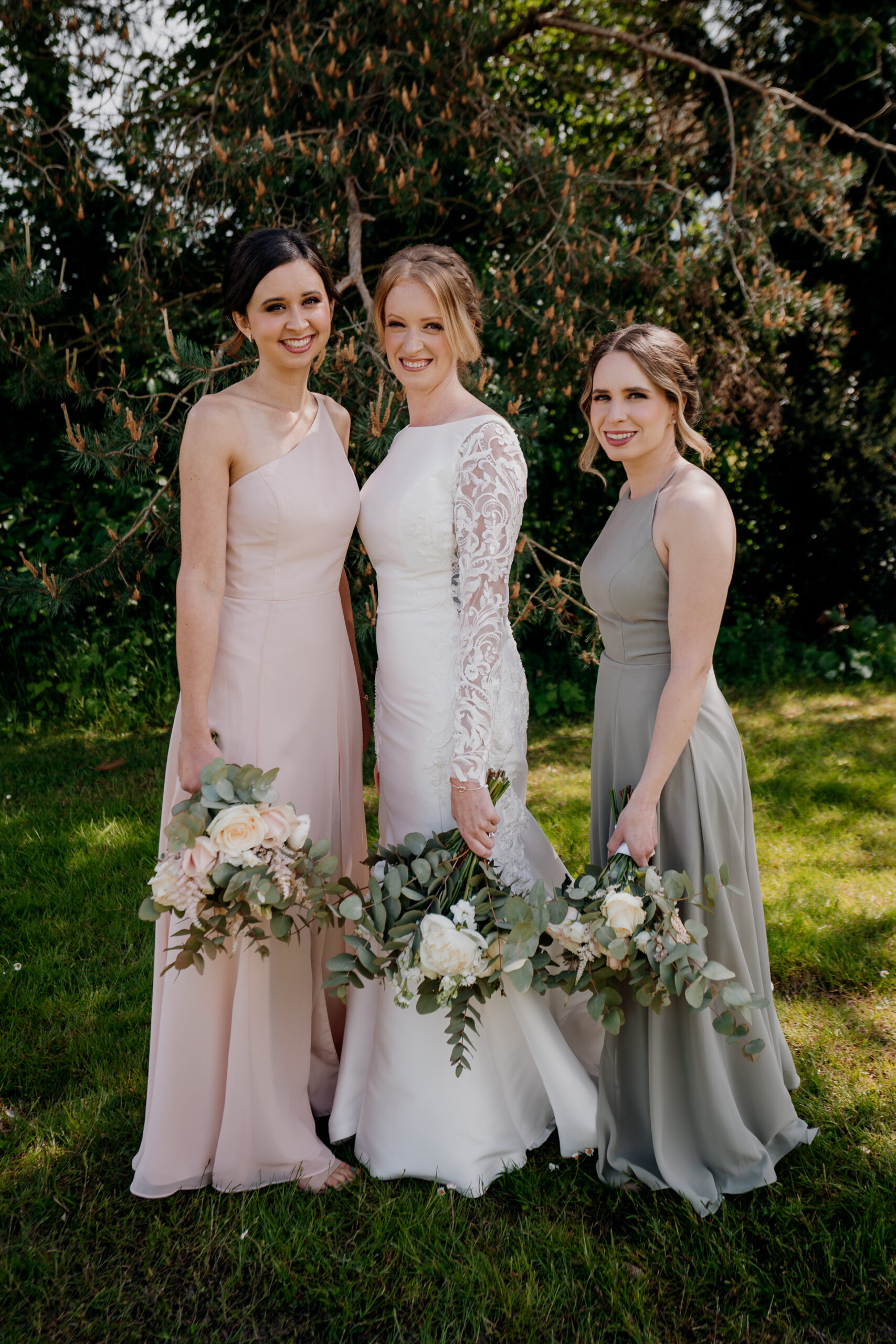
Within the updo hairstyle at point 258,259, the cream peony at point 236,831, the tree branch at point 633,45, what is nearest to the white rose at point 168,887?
the cream peony at point 236,831

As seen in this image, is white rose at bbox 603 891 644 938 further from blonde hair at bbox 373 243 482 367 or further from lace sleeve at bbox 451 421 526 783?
blonde hair at bbox 373 243 482 367

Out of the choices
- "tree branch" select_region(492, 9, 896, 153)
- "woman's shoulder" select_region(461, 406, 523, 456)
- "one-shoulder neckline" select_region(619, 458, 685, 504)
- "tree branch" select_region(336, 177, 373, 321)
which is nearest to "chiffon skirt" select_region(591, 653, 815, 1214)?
"one-shoulder neckline" select_region(619, 458, 685, 504)

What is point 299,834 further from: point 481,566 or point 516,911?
point 481,566

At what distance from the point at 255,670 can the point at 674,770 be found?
1188 millimetres

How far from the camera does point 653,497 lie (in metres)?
2.51

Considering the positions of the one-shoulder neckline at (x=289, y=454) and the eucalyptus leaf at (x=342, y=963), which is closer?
the eucalyptus leaf at (x=342, y=963)

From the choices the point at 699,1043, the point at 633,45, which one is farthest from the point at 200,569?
the point at 633,45

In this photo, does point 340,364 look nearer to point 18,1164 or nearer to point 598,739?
point 598,739

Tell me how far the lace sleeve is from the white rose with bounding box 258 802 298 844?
0.45 m

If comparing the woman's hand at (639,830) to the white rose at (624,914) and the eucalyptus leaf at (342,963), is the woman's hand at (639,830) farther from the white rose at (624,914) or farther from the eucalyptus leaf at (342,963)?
the eucalyptus leaf at (342,963)

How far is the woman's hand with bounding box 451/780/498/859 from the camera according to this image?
2.48m

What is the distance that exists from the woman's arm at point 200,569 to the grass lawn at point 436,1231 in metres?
0.83

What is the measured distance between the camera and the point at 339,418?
304 cm

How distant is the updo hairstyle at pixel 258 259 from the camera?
256 centimetres
